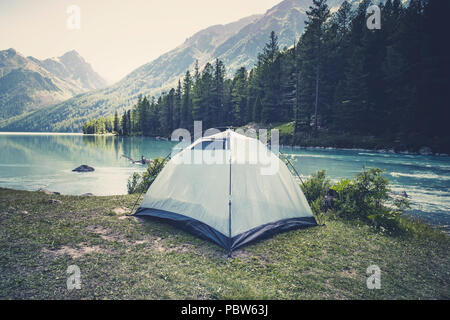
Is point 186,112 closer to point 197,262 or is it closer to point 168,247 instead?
point 168,247

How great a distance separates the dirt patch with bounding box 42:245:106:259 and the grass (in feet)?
0.07

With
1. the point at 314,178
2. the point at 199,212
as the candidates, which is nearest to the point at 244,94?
the point at 314,178

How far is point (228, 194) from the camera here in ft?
22.6

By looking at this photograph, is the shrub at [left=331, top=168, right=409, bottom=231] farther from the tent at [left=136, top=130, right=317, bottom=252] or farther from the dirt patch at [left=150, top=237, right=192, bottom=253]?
the dirt patch at [left=150, top=237, right=192, bottom=253]

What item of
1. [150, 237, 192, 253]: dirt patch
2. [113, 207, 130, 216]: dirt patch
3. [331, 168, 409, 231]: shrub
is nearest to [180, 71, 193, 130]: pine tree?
[113, 207, 130, 216]: dirt patch

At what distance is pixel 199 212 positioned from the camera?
715 centimetres

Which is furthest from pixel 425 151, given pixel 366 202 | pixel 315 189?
pixel 366 202

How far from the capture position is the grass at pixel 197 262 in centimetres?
464

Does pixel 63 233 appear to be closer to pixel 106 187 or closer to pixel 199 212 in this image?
pixel 199 212

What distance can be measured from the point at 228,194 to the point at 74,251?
3.80 m

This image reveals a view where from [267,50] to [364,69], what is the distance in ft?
107

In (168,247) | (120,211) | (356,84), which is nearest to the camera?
(168,247)

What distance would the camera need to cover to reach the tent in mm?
6727

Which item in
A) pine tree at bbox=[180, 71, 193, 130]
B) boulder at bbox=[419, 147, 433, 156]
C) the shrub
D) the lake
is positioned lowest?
the lake
